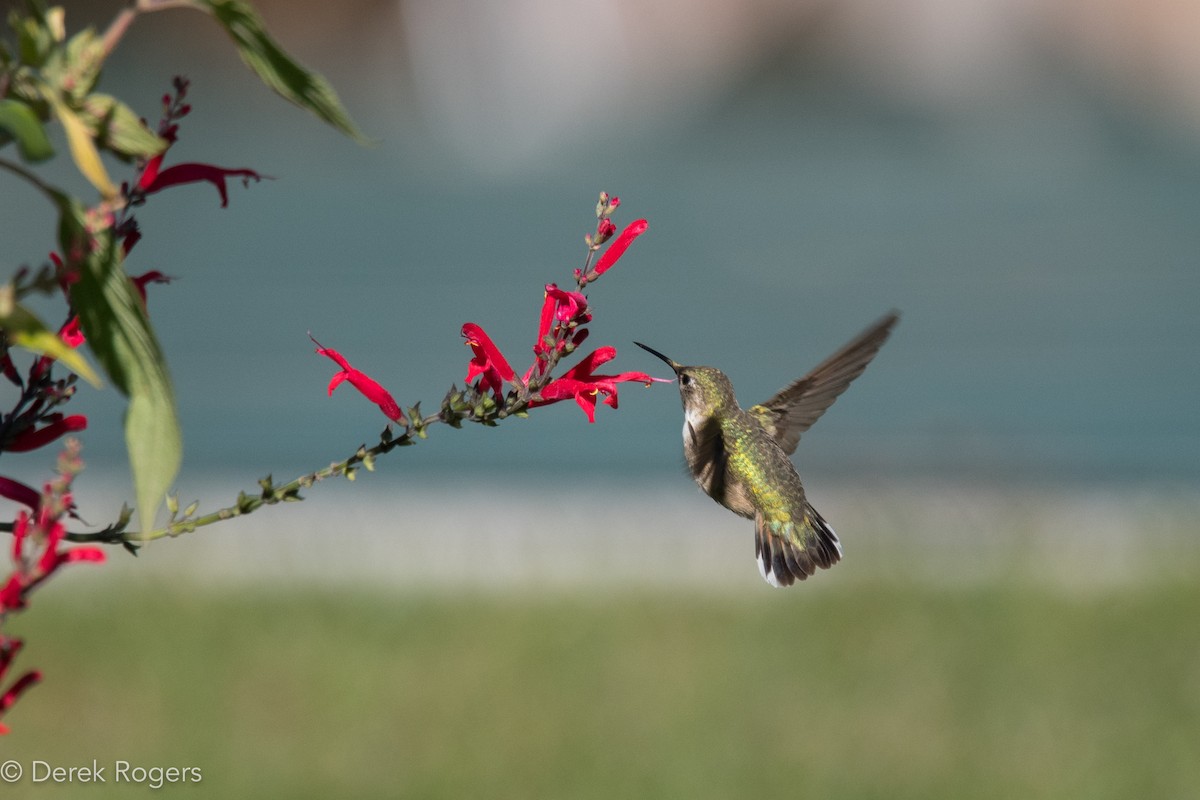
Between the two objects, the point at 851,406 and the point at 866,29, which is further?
the point at 866,29

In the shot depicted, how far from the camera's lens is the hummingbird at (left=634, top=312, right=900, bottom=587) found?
234 cm

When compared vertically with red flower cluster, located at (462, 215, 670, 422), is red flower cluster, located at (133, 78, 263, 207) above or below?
above

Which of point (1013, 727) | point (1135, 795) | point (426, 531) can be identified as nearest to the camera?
point (1135, 795)

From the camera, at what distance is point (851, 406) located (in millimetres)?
11781

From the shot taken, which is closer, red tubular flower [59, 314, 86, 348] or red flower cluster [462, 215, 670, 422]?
red tubular flower [59, 314, 86, 348]

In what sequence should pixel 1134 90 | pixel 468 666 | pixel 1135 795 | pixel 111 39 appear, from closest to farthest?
pixel 111 39 < pixel 1135 795 < pixel 468 666 < pixel 1134 90

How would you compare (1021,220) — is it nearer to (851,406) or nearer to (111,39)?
(851,406)

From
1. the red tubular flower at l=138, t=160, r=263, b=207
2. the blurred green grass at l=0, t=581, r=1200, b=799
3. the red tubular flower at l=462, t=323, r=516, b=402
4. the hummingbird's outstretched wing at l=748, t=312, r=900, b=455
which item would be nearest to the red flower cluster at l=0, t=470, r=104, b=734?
the red tubular flower at l=138, t=160, r=263, b=207

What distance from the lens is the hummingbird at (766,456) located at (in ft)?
7.68

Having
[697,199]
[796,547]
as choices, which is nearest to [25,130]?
[796,547]

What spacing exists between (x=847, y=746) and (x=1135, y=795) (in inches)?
37.7

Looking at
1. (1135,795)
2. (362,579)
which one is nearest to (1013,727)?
(1135,795)

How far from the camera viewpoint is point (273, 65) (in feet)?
4.12

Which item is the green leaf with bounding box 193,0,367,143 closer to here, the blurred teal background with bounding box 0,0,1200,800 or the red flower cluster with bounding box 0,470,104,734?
the red flower cluster with bounding box 0,470,104,734
